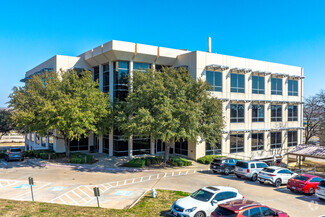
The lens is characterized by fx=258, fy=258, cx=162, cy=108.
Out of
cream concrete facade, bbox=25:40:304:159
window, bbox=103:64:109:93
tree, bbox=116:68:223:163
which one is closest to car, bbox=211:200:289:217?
tree, bbox=116:68:223:163

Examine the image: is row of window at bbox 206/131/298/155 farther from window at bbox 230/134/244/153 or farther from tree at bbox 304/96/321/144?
tree at bbox 304/96/321/144

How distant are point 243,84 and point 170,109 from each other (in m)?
15.8

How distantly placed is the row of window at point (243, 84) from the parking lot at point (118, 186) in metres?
11.9

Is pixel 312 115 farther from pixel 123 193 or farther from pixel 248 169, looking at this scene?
pixel 123 193

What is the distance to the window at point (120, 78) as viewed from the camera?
30.8 m

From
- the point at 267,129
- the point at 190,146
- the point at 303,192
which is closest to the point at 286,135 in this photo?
the point at 267,129

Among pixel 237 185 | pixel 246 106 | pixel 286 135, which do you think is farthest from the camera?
pixel 286 135

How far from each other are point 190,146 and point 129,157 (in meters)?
7.28

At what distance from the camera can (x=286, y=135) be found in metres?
39.1

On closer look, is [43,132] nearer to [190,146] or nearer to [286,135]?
[190,146]

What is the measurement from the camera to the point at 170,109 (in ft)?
74.9

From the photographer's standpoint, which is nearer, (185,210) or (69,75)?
(185,210)

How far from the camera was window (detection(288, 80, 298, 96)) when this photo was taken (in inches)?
1571

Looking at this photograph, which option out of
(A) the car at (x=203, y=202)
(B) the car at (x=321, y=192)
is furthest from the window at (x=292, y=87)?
(A) the car at (x=203, y=202)
